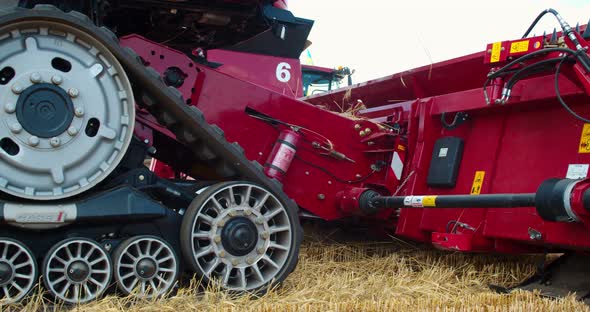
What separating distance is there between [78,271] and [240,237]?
711 mm

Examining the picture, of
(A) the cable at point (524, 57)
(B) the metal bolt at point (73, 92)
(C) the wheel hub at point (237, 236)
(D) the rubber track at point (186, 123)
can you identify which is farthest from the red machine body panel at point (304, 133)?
(A) the cable at point (524, 57)

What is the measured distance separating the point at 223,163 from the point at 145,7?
105cm

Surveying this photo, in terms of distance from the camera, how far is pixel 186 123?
325cm

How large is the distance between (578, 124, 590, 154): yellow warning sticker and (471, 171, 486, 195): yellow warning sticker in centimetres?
66

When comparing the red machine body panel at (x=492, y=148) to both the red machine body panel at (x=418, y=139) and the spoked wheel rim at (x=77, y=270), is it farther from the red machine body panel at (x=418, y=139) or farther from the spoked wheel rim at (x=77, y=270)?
the spoked wheel rim at (x=77, y=270)

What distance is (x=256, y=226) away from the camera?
3215mm

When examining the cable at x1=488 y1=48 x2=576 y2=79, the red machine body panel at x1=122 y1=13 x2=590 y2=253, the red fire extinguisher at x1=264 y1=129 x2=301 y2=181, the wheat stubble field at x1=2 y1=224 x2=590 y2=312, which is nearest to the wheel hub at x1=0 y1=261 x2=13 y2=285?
the wheat stubble field at x1=2 y1=224 x2=590 y2=312

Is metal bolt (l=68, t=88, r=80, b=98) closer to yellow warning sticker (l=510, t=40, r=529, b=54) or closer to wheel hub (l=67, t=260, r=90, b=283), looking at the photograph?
wheel hub (l=67, t=260, r=90, b=283)

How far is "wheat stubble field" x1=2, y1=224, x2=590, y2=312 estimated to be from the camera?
287 cm

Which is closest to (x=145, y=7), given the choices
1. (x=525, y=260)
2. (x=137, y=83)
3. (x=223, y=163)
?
(x=137, y=83)

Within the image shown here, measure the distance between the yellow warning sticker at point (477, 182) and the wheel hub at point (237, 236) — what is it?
150 cm

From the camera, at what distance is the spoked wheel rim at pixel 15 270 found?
8.90 feet

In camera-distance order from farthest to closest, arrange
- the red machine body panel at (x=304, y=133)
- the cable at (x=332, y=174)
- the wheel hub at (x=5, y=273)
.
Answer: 1. the cable at (x=332, y=174)
2. the red machine body panel at (x=304, y=133)
3. the wheel hub at (x=5, y=273)

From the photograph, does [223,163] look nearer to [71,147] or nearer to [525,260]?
[71,147]
